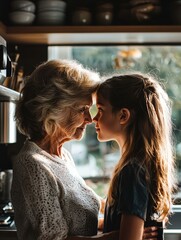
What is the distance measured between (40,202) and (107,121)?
0.36 metres

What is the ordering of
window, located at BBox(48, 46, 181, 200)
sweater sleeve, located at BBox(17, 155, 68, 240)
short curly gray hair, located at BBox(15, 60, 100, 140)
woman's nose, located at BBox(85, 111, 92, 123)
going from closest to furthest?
sweater sleeve, located at BBox(17, 155, 68, 240)
short curly gray hair, located at BBox(15, 60, 100, 140)
woman's nose, located at BBox(85, 111, 92, 123)
window, located at BBox(48, 46, 181, 200)

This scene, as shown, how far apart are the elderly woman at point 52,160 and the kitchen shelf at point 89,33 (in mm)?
807

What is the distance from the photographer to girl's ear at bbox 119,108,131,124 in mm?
1464

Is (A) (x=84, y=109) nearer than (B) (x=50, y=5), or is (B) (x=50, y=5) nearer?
(A) (x=84, y=109)

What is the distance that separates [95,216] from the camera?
1597mm

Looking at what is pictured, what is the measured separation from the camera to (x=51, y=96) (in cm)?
156

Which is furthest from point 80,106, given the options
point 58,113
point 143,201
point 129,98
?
point 143,201

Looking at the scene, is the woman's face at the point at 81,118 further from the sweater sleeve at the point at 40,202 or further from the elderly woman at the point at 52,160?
the sweater sleeve at the point at 40,202

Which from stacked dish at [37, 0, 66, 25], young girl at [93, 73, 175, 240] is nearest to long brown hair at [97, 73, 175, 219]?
young girl at [93, 73, 175, 240]

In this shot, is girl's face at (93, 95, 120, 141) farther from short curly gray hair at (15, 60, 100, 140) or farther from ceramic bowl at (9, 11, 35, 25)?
ceramic bowl at (9, 11, 35, 25)

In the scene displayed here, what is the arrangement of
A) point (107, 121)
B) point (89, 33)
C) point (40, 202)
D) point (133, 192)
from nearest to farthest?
point (133, 192) < point (40, 202) < point (107, 121) < point (89, 33)

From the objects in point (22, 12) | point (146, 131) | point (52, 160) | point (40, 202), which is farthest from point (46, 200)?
point (22, 12)

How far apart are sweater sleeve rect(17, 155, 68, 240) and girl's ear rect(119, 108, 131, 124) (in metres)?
0.31

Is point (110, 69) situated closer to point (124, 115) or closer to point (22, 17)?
point (22, 17)
